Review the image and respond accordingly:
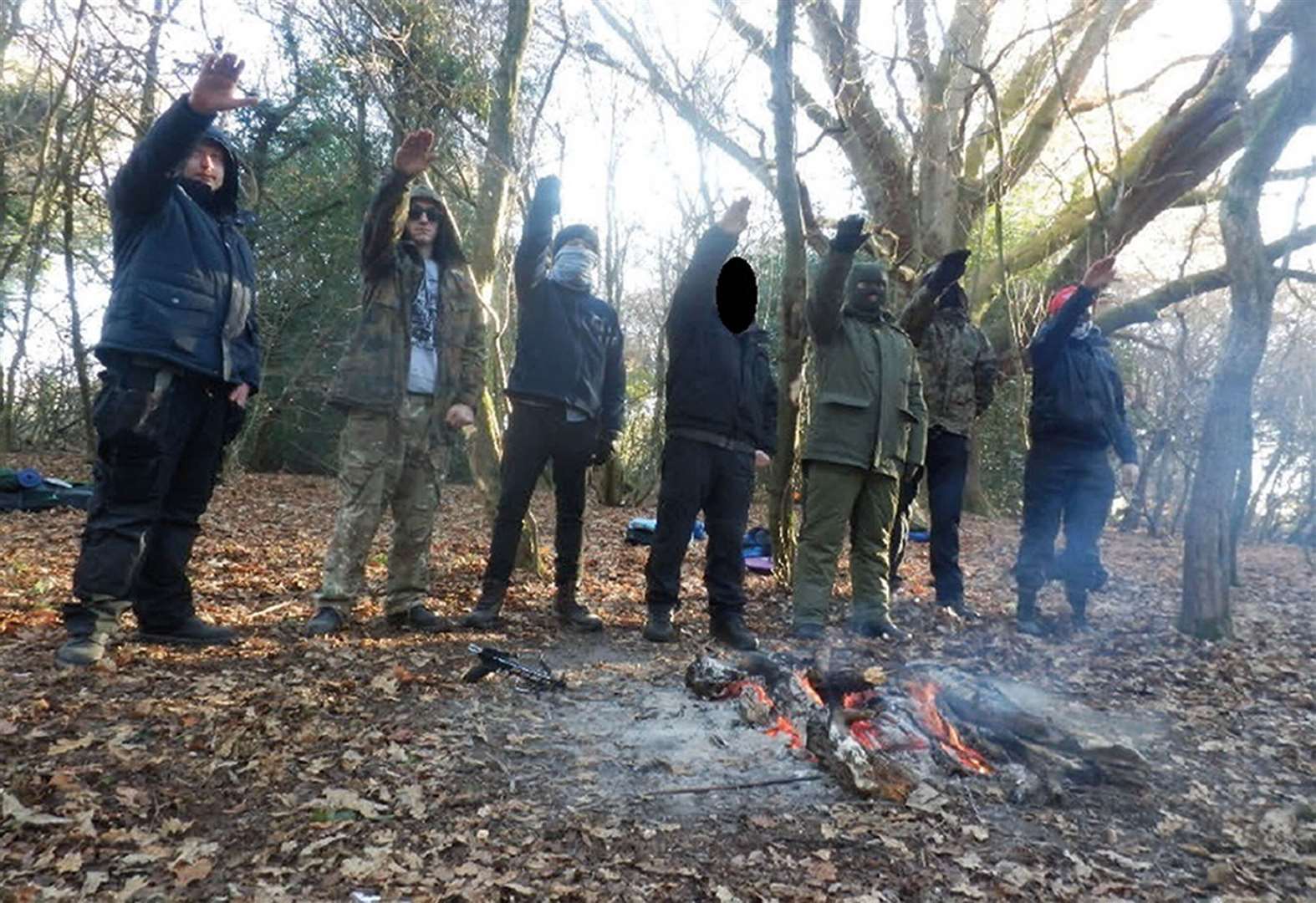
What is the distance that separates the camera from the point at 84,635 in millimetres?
3777

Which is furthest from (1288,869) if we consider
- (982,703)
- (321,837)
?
(321,837)

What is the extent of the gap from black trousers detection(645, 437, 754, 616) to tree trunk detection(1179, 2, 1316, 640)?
294 centimetres

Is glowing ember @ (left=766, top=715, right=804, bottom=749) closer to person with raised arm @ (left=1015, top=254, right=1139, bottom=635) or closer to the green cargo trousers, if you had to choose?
the green cargo trousers

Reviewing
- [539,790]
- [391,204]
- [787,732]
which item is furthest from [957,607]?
[391,204]

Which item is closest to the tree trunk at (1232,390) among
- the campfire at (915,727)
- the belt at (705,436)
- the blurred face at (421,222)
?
the campfire at (915,727)

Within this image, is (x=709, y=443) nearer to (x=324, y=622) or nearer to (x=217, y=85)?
(x=324, y=622)

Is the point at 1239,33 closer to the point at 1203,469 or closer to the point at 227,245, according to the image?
the point at 1203,469

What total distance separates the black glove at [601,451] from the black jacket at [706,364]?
40 cm

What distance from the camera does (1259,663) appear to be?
17.3ft

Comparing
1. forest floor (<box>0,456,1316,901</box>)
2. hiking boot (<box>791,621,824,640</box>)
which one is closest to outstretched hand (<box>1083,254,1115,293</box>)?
forest floor (<box>0,456,1316,901</box>)

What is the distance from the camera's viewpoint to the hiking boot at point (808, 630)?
5.21m

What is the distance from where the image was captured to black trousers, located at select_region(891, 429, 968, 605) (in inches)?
237

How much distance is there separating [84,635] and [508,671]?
1.77m

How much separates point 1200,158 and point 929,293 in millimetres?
7601
